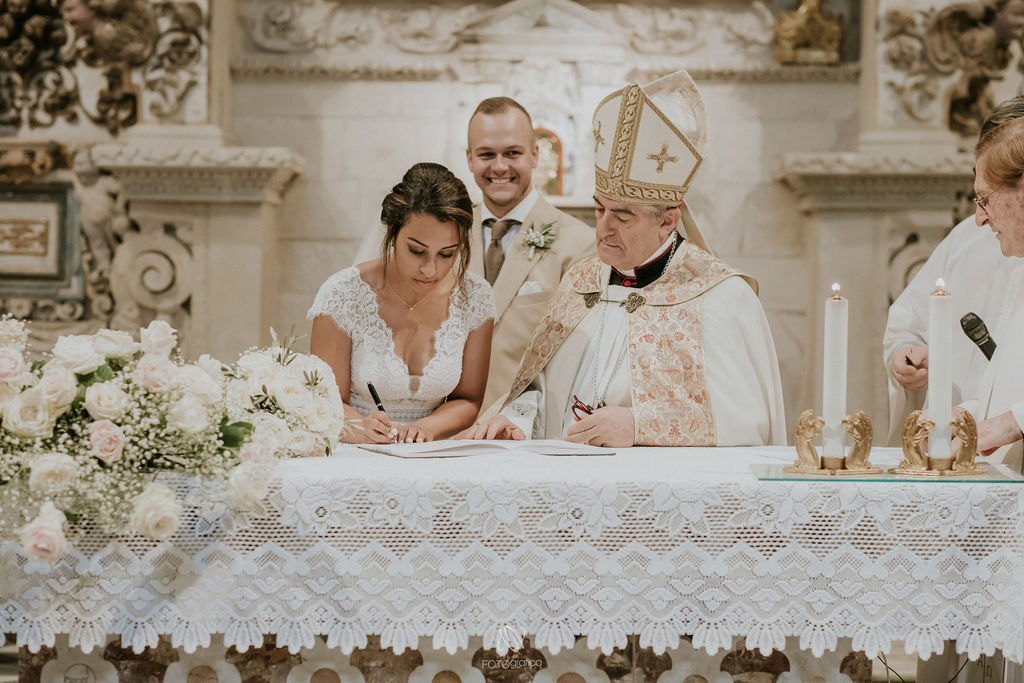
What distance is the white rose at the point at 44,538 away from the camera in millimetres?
2008

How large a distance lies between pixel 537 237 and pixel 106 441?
258 cm

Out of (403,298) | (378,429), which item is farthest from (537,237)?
(378,429)

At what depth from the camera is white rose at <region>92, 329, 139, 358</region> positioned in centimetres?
227

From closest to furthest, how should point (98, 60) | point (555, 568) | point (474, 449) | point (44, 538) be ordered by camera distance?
point (44, 538) < point (555, 568) < point (474, 449) < point (98, 60)

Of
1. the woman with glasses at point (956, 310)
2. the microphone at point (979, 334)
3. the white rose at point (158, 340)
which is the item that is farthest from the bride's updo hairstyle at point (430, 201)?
the woman with glasses at point (956, 310)

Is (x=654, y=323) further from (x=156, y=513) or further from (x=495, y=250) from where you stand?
(x=156, y=513)

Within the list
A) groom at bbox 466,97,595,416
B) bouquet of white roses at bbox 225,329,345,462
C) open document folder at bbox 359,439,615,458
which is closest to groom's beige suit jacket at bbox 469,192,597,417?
groom at bbox 466,97,595,416

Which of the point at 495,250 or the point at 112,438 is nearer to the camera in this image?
the point at 112,438

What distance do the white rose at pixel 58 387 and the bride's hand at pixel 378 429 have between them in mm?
974

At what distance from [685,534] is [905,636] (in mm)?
459

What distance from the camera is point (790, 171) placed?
19.3 ft

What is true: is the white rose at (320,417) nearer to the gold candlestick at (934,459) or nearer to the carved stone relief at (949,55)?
the gold candlestick at (934,459)

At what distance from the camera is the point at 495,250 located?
4625mm

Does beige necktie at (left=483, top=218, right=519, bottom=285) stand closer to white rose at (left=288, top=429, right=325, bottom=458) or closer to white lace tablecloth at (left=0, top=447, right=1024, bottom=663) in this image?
white rose at (left=288, top=429, right=325, bottom=458)
